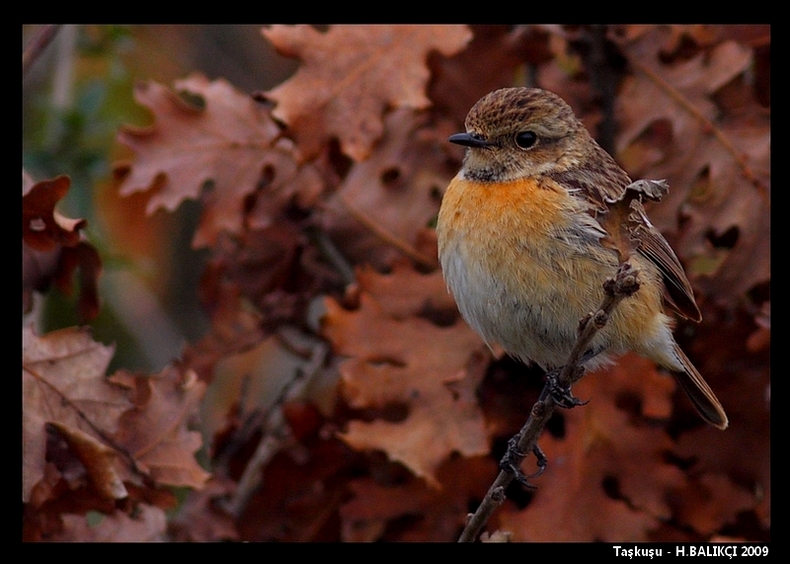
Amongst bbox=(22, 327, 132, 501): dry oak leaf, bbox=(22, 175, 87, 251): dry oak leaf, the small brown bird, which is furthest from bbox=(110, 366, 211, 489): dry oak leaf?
the small brown bird

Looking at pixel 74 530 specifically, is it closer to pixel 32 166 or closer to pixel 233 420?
pixel 233 420

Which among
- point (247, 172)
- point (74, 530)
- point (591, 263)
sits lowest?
point (74, 530)

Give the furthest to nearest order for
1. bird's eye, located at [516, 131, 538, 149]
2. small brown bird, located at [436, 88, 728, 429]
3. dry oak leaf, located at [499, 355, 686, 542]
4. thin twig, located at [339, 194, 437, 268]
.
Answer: thin twig, located at [339, 194, 437, 268] < dry oak leaf, located at [499, 355, 686, 542] < bird's eye, located at [516, 131, 538, 149] < small brown bird, located at [436, 88, 728, 429]

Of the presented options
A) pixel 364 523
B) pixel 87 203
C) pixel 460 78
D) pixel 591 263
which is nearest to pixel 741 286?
Result: pixel 591 263

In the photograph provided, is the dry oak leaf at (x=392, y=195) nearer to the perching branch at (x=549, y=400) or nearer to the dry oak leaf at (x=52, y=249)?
the dry oak leaf at (x=52, y=249)

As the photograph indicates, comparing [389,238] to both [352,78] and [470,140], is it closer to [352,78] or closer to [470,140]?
[352,78]

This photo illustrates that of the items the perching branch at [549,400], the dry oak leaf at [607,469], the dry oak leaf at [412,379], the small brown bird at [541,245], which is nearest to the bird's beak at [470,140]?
the small brown bird at [541,245]

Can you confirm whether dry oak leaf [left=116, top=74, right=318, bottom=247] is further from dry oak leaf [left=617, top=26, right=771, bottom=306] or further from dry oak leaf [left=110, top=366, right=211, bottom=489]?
dry oak leaf [left=617, top=26, right=771, bottom=306]
